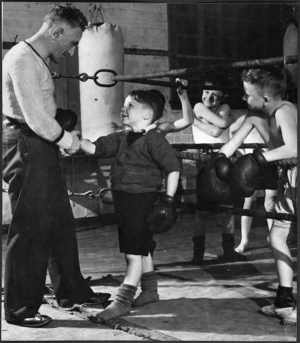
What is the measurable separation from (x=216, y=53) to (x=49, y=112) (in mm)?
1073

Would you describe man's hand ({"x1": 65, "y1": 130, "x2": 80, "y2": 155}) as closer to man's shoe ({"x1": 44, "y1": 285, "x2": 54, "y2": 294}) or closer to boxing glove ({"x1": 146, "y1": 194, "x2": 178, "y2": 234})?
boxing glove ({"x1": 146, "y1": 194, "x2": 178, "y2": 234})

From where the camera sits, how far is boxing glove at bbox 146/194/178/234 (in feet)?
9.32

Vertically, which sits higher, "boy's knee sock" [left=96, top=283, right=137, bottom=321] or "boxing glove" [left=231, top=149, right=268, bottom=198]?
"boxing glove" [left=231, top=149, right=268, bottom=198]

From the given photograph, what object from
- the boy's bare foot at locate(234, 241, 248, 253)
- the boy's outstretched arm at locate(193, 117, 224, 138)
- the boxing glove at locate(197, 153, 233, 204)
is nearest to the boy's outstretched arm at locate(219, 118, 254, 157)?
the boxing glove at locate(197, 153, 233, 204)

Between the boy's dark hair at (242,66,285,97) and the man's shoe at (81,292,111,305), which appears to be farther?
the man's shoe at (81,292,111,305)

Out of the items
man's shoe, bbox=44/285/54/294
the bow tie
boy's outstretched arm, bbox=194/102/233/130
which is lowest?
man's shoe, bbox=44/285/54/294

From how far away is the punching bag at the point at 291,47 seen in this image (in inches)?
110

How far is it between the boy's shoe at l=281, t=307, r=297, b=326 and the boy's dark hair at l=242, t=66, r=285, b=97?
3.24 ft

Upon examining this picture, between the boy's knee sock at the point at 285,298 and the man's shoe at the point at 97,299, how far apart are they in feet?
2.74

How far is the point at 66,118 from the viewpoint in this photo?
114 inches

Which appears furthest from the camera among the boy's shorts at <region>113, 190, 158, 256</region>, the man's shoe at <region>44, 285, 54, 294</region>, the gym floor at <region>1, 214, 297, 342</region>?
the man's shoe at <region>44, 285, 54, 294</region>

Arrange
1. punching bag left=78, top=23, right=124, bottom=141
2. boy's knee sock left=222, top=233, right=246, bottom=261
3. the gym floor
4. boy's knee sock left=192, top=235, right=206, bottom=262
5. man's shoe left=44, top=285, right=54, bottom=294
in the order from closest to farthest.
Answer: the gym floor → punching bag left=78, top=23, right=124, bottom=141 → man's shoe left=44, top=285, right=54, bottom=294 → boy's knee sock left=192, top=235, right=206, bottom=262 → boy's knee sock left=222, top=233, right=246, bottom=261

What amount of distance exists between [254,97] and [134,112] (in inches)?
22.1

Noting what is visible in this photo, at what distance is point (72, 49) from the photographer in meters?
2.93
